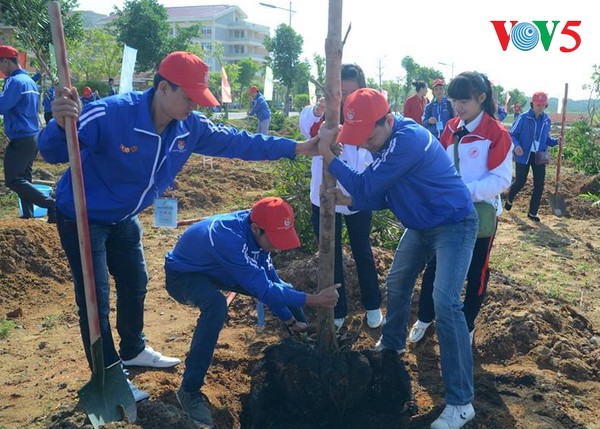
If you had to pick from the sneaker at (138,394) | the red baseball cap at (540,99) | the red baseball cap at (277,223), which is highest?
the red baseball cap at (540,99)

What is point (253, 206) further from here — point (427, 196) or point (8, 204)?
point (8, 204)

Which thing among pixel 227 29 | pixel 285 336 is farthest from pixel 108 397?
pixel 227 29

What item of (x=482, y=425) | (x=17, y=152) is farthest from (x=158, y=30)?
(x=482, y=425)

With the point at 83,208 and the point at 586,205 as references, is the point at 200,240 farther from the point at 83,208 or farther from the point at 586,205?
the point at 586,205

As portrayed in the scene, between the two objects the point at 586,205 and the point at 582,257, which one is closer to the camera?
the point at 582,257

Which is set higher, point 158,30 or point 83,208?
point 158,30

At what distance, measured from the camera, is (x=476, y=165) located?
11.9 ft

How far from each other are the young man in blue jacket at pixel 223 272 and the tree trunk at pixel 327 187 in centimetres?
15

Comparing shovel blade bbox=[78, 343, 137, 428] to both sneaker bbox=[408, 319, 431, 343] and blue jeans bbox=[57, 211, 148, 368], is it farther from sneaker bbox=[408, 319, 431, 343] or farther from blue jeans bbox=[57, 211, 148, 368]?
sneaker bbox=[408, 319, 431, 343]

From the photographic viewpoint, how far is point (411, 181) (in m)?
3.04

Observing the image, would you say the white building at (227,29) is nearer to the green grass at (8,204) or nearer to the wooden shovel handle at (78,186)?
the green grass at (8,204)

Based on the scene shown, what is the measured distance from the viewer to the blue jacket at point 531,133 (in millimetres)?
8852

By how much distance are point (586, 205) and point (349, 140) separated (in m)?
8.33

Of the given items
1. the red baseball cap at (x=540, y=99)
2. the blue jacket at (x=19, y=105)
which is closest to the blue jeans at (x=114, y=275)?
the blue jacket at (x=19, y=105)
